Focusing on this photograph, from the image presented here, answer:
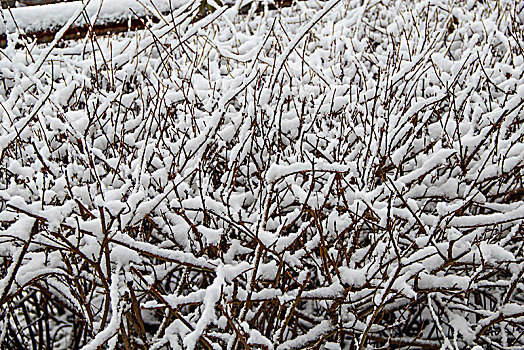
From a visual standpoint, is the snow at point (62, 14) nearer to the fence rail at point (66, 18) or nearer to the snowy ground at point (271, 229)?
the fence rail at point (66, 18)

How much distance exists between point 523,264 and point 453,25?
2.85 meters

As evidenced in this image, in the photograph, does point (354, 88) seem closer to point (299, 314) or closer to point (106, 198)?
point (299, 314)

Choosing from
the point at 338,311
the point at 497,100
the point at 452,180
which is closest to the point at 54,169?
the point at 338,311

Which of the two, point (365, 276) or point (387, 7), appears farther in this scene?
point (387, 7)

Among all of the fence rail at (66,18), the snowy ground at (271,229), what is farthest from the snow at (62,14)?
the snowy ground at (271,229)

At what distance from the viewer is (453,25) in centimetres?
408

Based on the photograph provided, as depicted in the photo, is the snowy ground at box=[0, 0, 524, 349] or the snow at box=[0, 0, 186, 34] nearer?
the snowy ground at box=[0, 0, 524, 349]

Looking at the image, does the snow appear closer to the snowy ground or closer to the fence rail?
the fence rail

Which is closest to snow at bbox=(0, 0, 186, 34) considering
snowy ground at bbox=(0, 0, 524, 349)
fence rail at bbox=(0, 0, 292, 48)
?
fence rail at bbox=(0, 0, 292, 48)

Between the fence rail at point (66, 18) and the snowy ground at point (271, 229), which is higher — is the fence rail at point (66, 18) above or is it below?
above

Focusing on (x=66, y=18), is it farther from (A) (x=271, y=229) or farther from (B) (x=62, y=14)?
(A) (x=271, y=229)

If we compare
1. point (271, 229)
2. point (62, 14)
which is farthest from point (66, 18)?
point (271, 229)

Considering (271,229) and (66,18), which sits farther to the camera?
(66,18)

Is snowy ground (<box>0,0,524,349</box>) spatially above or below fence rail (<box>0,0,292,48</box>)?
below
